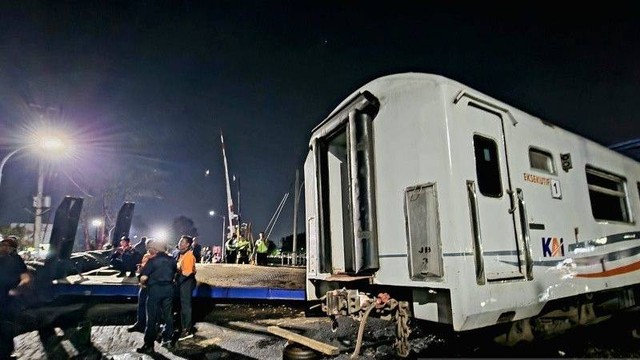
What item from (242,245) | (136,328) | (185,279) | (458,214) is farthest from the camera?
(242,245)

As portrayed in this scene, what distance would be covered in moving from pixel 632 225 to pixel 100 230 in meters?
38.7

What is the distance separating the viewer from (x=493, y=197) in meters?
3.52

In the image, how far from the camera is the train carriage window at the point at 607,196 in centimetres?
510

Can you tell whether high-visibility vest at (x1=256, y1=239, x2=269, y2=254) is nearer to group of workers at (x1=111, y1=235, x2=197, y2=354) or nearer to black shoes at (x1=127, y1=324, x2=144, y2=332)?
group of workers at (x1=111, y1=235, x2=197, y2=354)

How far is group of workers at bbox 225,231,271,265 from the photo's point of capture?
1320 cm

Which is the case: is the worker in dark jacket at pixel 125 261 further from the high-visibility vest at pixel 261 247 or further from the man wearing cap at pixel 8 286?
the high-visibility vest at pixel 261 247

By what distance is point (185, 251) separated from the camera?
247 inches

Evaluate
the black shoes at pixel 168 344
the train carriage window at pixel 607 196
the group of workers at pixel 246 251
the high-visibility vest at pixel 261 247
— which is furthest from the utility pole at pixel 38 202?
the train carriage window at pixel 607 196

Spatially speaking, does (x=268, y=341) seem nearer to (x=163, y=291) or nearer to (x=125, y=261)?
(x=163, y=291)

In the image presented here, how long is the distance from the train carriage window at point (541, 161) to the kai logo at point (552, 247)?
2.91 feet

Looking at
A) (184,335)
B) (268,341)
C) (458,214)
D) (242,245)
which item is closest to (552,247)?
(458,214)

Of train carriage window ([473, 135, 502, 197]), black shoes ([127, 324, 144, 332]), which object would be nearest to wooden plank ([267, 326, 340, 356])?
train carriage window ([473, 135, 502, 197])

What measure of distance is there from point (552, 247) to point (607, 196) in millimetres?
2676

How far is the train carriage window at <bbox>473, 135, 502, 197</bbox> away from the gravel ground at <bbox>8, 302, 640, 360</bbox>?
1850mm
